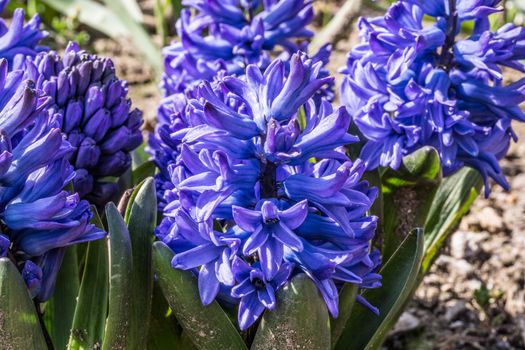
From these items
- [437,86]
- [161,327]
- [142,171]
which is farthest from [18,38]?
[437,86]

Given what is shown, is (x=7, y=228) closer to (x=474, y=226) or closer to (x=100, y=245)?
(x=100, y=245)

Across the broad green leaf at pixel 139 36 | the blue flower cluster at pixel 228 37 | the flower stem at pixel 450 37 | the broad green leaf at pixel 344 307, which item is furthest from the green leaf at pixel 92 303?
the broad green leaf at pixel 139 36

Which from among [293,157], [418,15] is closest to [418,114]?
[418,15]

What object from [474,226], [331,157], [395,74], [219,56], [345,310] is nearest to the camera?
[331,157]

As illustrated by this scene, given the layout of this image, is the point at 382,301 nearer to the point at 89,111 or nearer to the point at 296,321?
the point at 296,321

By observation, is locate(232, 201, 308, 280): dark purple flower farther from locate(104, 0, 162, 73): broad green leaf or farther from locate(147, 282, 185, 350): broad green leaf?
locate(104, 0, 162, 73): broad green leaf

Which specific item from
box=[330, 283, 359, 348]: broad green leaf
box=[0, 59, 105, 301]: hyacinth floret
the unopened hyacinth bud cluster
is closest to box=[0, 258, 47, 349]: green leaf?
box=[0, 59, 105, 301]: hyacinth floret
